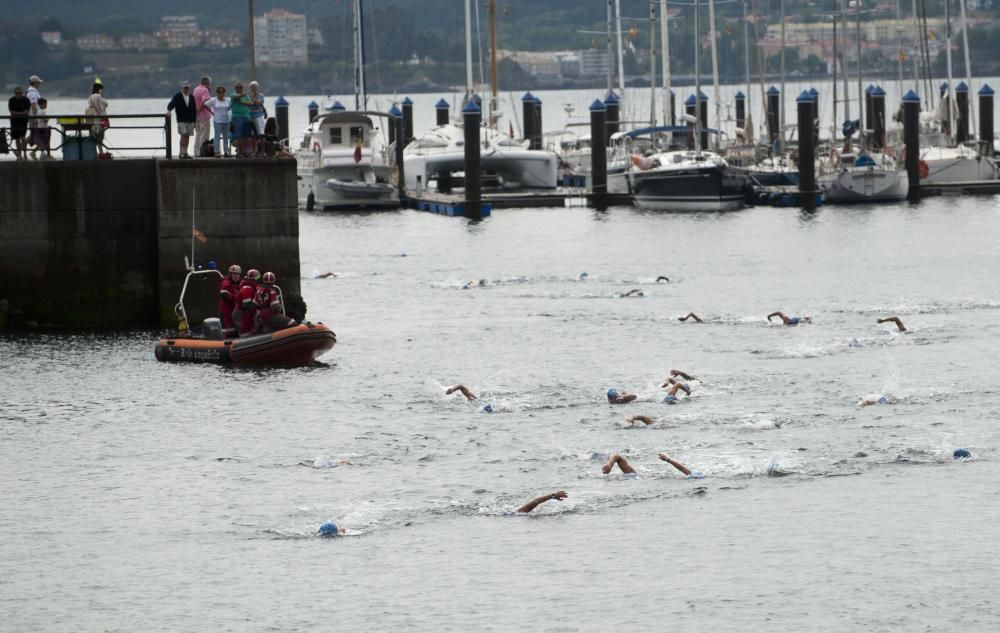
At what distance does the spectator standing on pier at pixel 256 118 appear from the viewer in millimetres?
38094

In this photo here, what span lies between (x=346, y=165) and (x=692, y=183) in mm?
14857

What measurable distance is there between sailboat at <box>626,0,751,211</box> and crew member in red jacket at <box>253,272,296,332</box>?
1569 inches

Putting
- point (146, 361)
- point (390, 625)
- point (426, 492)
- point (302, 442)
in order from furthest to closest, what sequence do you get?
1. point (146, 361)
2. point (302, 442)
3. point (426, 492)
4. point (390, 625)

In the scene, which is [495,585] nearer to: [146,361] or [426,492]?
[426,492]

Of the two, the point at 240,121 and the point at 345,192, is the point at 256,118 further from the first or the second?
the point at 345,192

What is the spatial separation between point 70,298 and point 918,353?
16364 millimetres

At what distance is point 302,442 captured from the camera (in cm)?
2816

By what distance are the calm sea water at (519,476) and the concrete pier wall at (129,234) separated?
2.74 ft

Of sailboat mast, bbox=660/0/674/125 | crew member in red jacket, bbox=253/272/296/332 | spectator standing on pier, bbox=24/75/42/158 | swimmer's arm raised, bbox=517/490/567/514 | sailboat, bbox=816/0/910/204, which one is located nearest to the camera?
swimmer's arm raised, bbox=517/490/567/514

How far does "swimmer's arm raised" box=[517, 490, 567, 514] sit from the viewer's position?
2364 centimetres

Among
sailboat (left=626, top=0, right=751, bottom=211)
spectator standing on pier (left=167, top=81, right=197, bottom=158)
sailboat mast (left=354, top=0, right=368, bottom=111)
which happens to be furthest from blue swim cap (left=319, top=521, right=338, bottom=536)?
sailboat mast (left=354, top=0, right=368, bottom=111)

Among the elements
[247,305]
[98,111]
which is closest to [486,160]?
[98,111]

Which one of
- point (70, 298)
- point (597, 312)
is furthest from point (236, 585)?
point (597, 312)

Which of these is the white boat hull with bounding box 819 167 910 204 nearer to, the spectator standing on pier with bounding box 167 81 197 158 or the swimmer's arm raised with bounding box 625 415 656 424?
the spectator standing on pier with bounding box 167 81 197 158
